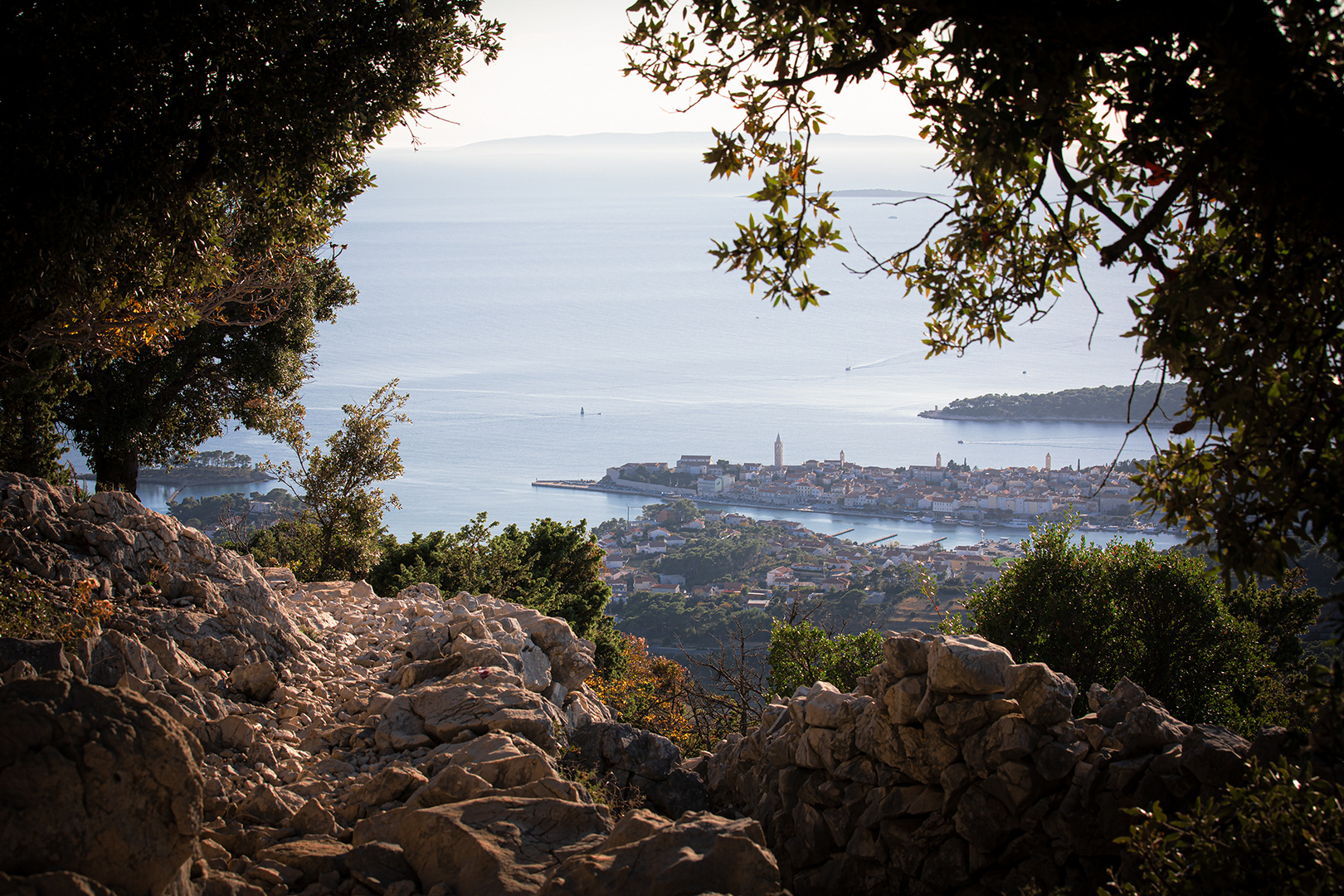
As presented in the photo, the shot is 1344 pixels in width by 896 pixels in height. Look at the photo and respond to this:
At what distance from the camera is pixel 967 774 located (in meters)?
7.57

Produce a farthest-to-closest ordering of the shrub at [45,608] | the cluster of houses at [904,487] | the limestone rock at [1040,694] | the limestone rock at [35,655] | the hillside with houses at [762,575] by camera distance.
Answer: the cluster of houses at [904,487] → the hillside with houses at [762,575] → the limestone rock at [1040,694] → the shrub at [45,608] → the limestone rock at [35,655]

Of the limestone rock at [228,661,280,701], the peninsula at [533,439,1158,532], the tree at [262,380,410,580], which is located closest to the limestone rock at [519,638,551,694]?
the limestone rock at [228,661,280,701]

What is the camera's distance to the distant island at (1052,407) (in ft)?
145

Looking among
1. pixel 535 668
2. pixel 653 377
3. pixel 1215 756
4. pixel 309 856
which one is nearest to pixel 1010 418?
pixel 653 377

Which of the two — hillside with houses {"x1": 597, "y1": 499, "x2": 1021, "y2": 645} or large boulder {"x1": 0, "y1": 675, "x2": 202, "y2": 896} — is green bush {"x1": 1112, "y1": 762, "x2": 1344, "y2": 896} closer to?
large boulder {"x1": 0, "y1": 675, "x2": 202, "y2": 896}

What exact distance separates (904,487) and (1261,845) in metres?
33.5

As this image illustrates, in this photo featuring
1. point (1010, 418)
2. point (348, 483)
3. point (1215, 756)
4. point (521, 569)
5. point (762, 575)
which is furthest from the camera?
point (1010, 418)

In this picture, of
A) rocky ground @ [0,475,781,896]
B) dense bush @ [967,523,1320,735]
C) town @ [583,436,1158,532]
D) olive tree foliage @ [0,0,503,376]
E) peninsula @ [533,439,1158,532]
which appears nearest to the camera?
rocky ground @ [0,475,781,896]

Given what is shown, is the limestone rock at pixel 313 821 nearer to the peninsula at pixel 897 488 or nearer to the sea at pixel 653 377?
the sea at pixel 653 377

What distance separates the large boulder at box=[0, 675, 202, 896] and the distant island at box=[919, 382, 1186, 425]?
38.4 m

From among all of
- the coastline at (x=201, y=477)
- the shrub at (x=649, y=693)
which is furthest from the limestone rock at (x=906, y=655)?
the coastline at (x=201, y=477)

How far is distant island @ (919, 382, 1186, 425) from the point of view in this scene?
44062 mm

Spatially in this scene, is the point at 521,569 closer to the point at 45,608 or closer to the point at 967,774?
the point at 45,608

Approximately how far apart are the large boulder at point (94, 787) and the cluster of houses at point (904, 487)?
78.6 feet
